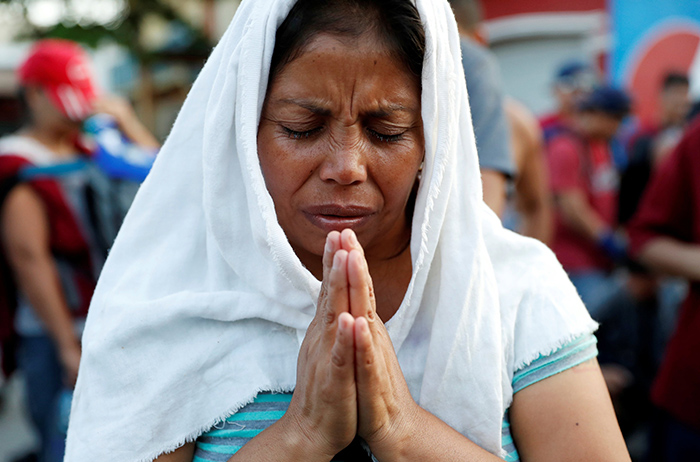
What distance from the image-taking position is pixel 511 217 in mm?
5980

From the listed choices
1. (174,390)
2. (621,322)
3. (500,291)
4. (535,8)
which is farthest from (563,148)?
(535,8)

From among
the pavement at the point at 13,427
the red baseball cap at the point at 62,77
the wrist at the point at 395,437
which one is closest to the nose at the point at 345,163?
the wrist at the point at 395,437

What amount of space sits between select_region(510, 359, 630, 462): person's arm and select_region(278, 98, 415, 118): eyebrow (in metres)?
0.65

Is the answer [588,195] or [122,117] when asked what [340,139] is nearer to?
[122,117]

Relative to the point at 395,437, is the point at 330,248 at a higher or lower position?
higher

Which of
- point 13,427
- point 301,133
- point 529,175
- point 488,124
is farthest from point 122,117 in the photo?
point 13,427

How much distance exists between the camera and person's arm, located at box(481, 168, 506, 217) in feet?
8.62

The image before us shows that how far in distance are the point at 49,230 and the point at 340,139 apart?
252 centimetres

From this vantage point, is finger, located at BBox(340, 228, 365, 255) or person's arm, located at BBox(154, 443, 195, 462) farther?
person's arm, located at BBox(154, 443, 195, 462)

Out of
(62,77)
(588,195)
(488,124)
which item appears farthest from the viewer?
→ (588,195)

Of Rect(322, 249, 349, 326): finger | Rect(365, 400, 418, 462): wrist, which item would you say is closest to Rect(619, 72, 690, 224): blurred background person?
Rect(365, 400, 418, 462): wrist

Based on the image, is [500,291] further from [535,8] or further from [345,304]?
[535,8]

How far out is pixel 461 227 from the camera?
1552 millimetres

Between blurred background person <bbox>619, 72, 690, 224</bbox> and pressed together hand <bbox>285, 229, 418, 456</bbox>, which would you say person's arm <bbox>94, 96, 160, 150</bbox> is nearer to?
pressed together hand <bbox>285, 229, 418, 456</bbox>
